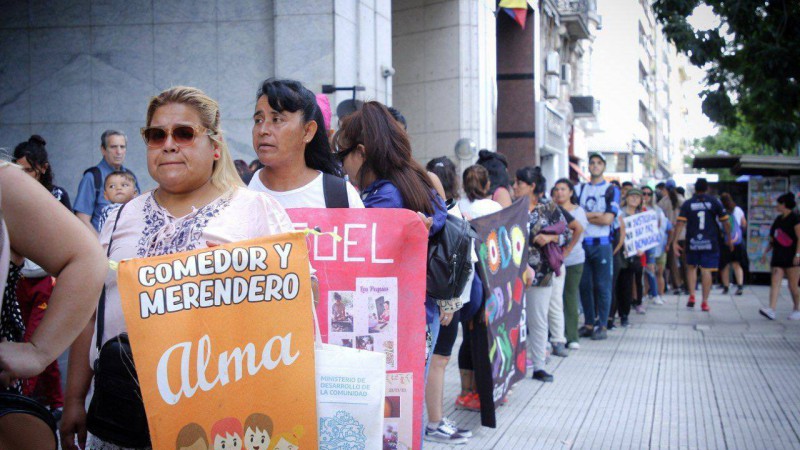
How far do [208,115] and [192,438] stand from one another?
1078 millimetres

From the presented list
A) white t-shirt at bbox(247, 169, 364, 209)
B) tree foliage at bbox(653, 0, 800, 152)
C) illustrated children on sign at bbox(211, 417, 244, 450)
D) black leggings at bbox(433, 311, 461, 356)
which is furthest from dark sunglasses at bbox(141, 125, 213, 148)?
tree foliage at bbox(653, 0, 800, 152)

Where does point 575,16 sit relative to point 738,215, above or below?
above

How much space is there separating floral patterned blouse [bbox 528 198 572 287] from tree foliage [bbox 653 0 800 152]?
6.48 meters

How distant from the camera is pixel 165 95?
2.98m

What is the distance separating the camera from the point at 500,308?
6547 millimetres

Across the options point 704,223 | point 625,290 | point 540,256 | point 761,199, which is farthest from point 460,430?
point 761,199

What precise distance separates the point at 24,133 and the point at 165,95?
402 inches

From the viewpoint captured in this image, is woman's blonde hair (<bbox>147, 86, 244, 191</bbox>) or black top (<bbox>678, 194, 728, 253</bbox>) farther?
black top (<bbox>678, 194, 728, 253</bbox>)

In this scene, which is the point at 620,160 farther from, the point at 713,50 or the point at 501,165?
the point at 501,165

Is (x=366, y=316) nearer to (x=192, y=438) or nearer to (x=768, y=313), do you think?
(x=192, y=438)

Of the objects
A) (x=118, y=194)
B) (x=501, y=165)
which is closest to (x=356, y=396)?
(x=118, y=194)

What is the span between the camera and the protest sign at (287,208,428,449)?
3.72 meters

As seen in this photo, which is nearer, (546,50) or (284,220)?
(284,220)

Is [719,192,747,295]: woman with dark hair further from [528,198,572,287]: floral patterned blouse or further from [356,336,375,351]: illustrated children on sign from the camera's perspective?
[356,336,375,351]: illustrated children on sign
